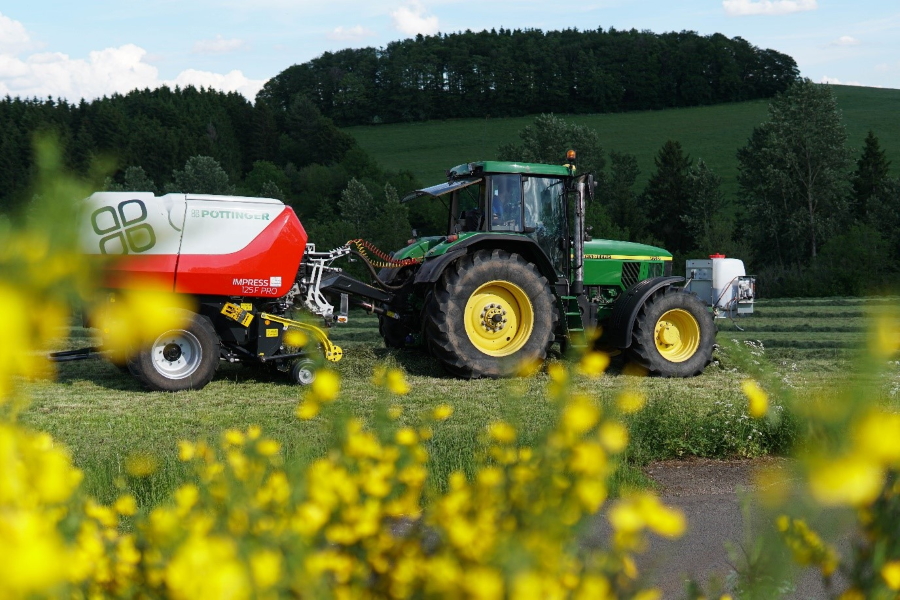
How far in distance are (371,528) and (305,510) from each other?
159 mm

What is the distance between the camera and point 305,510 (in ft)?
4.76

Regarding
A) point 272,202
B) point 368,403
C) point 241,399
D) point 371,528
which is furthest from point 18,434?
point 272,202

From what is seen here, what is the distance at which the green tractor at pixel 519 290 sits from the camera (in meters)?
9.12

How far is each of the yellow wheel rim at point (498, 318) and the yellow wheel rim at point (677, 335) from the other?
5.02 ft

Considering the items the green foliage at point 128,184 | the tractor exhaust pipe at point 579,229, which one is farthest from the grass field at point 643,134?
the tractor exhaust pipe at point 579,229

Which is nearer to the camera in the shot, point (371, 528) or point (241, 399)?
point (371, 528)

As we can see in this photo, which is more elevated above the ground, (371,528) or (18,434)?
(18,434)

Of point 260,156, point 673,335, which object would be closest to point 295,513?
point 673,335

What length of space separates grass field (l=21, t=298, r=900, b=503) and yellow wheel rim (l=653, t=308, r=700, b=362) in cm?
38

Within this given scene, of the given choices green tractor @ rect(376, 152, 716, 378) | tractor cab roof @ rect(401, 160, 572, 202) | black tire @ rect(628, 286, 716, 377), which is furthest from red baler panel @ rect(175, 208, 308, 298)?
black tire @ rect(628, 286, 716, 377)

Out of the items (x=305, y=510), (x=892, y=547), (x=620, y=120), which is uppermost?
(x=620, y=120)

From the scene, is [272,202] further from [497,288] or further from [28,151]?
[28,151]

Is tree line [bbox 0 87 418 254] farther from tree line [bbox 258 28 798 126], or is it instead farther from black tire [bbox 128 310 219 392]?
black tire [bbox 128 310 219 392]

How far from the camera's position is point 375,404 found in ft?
19.8
